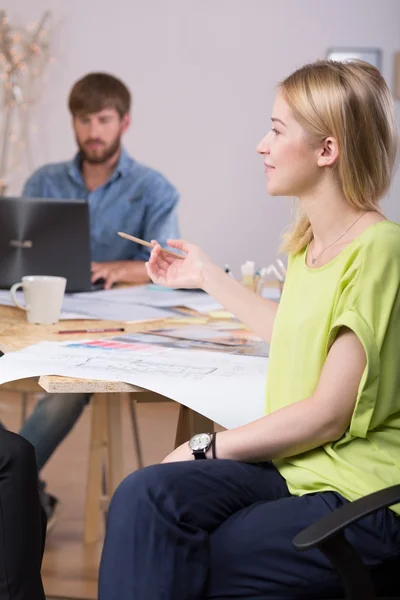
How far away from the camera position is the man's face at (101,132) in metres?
3.49

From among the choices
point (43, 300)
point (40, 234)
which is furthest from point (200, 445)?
point (40, 234)

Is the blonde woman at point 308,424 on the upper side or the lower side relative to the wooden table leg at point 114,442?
upper

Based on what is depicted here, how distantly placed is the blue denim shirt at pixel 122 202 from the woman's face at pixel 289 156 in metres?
1.84

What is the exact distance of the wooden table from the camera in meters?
1.47

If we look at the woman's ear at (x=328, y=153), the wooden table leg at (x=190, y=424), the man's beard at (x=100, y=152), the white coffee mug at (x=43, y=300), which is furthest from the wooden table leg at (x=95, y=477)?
the woman's ear at (x=328, y=153)

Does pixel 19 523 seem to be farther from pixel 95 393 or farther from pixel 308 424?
pixel 95 393

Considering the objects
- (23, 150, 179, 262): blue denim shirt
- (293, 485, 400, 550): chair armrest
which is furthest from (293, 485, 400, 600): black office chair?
(23, 150, 179, 262): blue denim shirt

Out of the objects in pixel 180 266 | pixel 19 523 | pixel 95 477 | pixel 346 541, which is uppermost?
pixel 180 266

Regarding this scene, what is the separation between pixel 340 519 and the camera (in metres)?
1.06

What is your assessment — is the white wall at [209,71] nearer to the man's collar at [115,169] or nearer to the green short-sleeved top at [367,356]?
the man's collar at [115,169]

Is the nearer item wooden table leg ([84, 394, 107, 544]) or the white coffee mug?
the white coffee mug

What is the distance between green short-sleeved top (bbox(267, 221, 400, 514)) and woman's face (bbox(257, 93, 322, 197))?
0.15m

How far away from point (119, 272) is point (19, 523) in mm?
1302

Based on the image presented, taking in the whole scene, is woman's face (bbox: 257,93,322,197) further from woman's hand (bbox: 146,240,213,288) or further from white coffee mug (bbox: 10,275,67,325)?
white coffee mug (bbox: 10,275,67,325)
